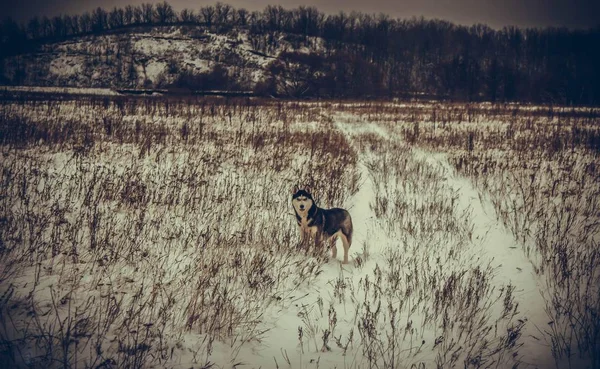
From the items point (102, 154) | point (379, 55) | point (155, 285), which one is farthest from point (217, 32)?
point (155, 285)

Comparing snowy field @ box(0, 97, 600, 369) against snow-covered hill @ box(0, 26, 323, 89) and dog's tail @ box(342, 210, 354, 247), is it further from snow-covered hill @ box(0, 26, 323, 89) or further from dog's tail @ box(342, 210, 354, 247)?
snow-covered hill @ box(0, 26, 323, 89)

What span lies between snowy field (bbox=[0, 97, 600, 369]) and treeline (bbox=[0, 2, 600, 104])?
938 inches

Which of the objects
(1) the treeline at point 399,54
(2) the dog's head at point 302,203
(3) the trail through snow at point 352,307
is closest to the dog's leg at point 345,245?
(3) the trail through snow at point 352,307

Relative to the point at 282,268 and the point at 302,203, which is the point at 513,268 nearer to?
the point at 302,203

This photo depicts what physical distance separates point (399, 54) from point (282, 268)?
90.8m

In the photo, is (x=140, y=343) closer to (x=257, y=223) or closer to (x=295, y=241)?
(x=295, y=241)

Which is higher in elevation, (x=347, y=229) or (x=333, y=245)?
(x=347, y=229)

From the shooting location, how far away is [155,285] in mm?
3447

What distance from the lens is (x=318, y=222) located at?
4.66 m

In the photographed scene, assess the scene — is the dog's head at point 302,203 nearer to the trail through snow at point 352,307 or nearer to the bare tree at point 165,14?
the trail through snow at point 352,307

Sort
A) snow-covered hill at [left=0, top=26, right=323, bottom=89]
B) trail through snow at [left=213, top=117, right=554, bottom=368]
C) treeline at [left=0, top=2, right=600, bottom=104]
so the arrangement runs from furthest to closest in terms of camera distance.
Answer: snow-covered hill at [left=0, top=26, right=323, bottom=89] → treeline at [left=0, top=2, right=600, bottom=104] → trail through snow at [left=213, top=117, right=554, bottom=368]

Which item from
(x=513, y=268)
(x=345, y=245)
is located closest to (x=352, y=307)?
(x=345, y=245)

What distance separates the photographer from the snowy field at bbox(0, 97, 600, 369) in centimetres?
276

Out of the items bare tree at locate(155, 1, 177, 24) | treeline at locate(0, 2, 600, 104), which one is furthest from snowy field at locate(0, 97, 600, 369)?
bare tree at locate(155, 1, 177, 24)
